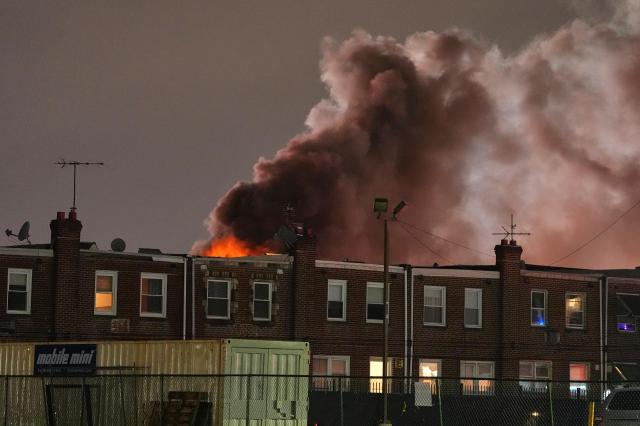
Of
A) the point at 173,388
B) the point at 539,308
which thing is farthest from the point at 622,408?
the point at 539,308

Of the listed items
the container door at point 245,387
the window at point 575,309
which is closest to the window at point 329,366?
the window at point 575,309

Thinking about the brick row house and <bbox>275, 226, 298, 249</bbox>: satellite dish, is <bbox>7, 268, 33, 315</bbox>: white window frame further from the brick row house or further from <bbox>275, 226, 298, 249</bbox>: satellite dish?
<bbox>275, 226, 298, 249</bbox>: satellite dish

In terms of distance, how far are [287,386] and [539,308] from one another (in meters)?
31.0

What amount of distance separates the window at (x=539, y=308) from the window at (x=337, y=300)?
9.40m

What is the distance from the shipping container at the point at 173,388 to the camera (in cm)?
3522

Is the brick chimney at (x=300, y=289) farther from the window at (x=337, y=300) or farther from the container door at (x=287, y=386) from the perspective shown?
the container door at (x=287, y=386)

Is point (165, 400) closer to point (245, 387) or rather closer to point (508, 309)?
point (245, 387)

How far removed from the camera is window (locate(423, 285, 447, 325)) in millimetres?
63688

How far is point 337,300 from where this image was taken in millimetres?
61719

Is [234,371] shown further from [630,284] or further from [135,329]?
[630,284]

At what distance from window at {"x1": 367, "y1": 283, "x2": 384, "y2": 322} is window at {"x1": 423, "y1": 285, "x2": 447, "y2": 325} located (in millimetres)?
2252

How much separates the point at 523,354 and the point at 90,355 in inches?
1202

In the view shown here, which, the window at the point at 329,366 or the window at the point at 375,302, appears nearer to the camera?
the window at the point at 329,366

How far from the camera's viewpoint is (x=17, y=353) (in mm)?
41344
